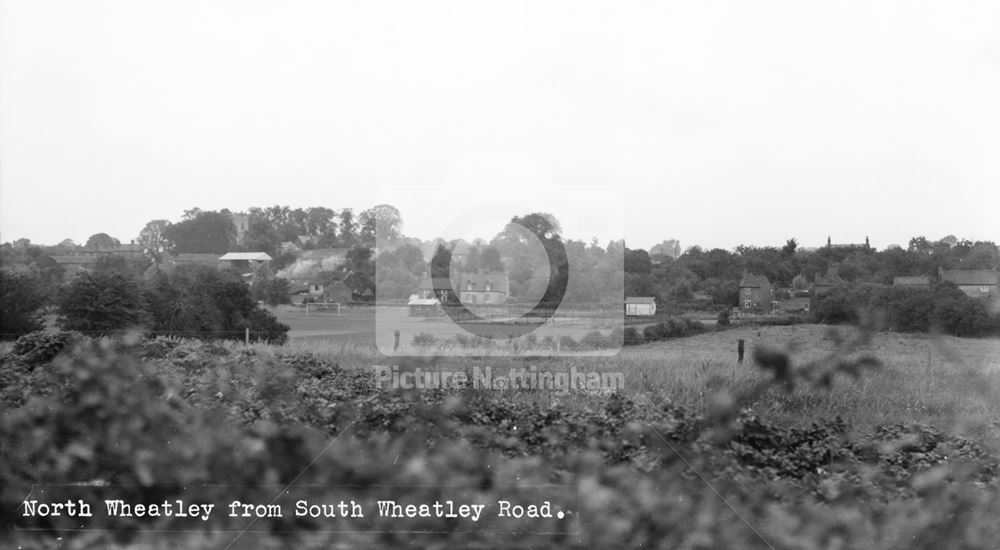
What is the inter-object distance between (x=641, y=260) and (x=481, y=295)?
3.81 feet

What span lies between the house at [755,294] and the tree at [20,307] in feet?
18.0

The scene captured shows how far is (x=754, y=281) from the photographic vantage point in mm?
5789

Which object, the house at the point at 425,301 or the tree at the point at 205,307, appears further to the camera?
the tree at the point at 205,307

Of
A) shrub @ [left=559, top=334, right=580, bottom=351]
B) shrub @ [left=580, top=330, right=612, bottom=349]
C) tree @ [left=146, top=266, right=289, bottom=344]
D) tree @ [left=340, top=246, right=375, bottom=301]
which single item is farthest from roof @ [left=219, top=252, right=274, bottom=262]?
shrub @ [left=580, top=330, right=612, bottom=349]

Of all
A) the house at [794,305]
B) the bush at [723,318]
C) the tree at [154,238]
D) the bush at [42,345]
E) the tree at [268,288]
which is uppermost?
the tree at [154,238]

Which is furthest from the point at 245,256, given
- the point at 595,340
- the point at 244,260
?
the point at 595,340

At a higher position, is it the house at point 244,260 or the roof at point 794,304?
the house at point 244,260

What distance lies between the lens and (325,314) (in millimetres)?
6035

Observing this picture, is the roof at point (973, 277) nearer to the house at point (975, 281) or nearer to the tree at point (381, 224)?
the house at point (975, 281)

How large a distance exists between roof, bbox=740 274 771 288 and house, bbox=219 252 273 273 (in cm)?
368

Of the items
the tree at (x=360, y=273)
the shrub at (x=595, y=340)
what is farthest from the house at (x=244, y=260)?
the shrub at (x=595, y=340)

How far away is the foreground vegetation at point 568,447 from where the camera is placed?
11.8ft

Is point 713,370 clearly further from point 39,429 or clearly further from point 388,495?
point 39,429

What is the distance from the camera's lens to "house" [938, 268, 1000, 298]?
5336 mm
